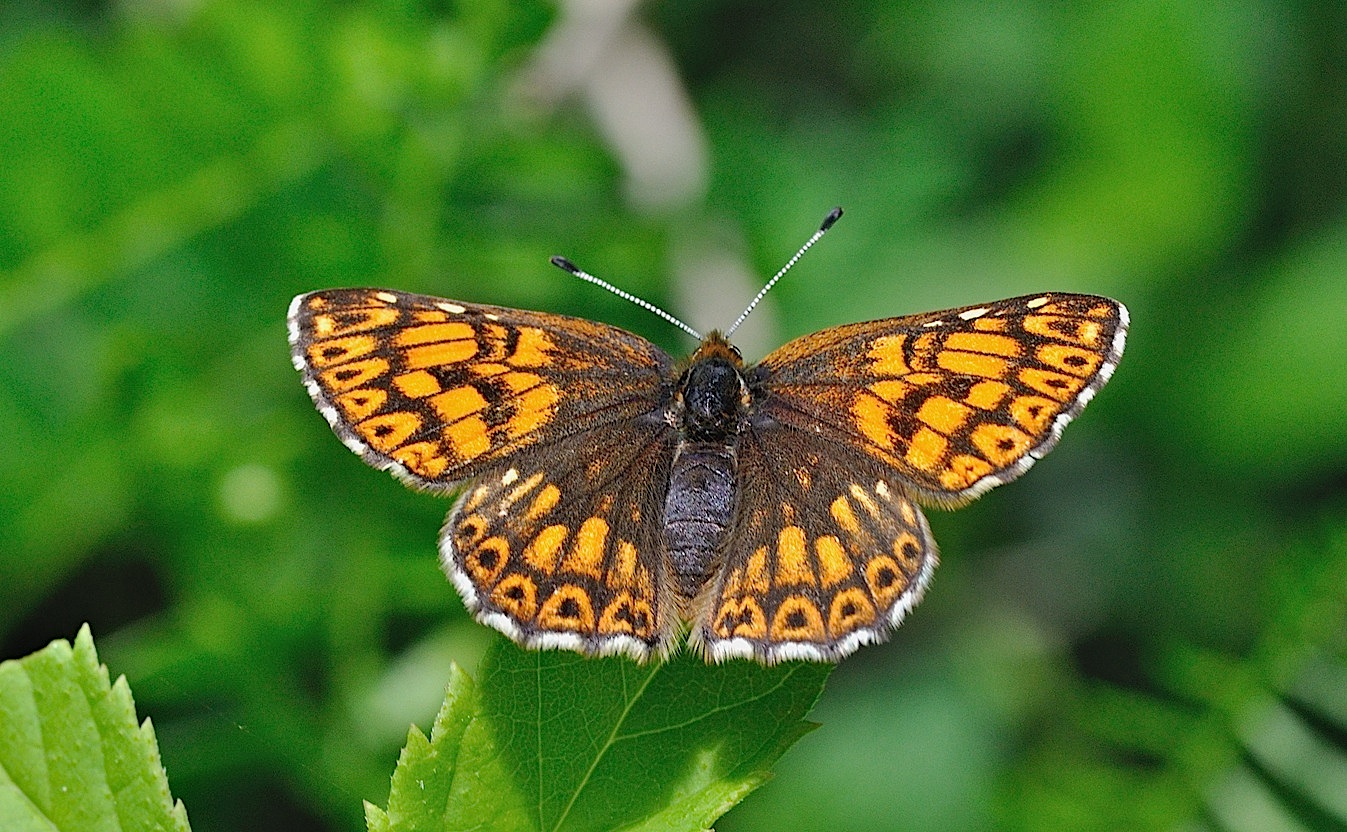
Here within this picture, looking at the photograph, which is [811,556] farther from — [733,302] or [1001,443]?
[733,302]

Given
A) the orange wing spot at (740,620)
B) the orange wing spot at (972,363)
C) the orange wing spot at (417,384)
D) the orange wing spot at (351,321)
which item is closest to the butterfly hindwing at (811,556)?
the orange wing spot at (740,620)

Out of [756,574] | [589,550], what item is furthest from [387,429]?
[756,574]

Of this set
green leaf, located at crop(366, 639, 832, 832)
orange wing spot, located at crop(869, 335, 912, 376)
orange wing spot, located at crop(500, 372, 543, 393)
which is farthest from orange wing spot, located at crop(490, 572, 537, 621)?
orange wing spot, located at crop(869, 335, 912, 376)

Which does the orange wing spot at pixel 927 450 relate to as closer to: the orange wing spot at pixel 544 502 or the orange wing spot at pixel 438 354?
the orange wing spot at pixel 544 502

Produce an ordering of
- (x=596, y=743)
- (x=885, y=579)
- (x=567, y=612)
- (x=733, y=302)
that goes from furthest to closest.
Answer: (x=733, y=302) → (x=885, y=579) → (x=567, y=612) → (x=596, y=743)

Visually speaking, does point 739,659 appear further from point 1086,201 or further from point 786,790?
point 1086,201

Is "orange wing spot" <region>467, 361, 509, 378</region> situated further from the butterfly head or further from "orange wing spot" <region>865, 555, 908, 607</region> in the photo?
"orange wing spot" <region>865, 555, 908, 607</region>

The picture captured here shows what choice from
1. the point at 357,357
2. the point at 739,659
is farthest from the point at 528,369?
the point at 739,659
